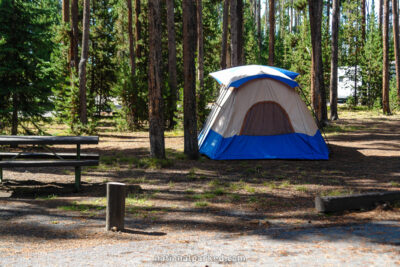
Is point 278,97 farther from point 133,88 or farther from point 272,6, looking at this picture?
point 272,6

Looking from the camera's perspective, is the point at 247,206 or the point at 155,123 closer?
the point at 247,206

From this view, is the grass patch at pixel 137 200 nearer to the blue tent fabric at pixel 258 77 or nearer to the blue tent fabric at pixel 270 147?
the blue tent fabric at pixel 270 147

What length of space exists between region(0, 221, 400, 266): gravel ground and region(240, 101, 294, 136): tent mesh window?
21.2 ft

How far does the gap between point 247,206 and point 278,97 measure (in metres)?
5.44

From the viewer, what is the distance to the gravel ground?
4.05 m

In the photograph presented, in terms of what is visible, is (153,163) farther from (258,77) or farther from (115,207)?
(115,207)

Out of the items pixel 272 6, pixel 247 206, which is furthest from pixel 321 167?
pixel 272 6

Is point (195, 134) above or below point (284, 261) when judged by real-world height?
above

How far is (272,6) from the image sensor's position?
76.5 ft

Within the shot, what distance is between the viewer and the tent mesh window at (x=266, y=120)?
38.0ft

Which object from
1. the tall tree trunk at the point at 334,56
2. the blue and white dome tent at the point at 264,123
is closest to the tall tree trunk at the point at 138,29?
the tall tree trunk at the point at 334,56

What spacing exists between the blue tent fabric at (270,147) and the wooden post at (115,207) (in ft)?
19.7

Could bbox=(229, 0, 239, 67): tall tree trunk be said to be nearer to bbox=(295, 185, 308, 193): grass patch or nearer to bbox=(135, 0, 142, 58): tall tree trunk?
bbox=(135, 0, 142, 58): tall tree trunk

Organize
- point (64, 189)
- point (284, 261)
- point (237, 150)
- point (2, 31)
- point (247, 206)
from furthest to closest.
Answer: point (2, 31) < point (237, 150) < point (64, 189) < point (247, 206) < point (284, 261)
